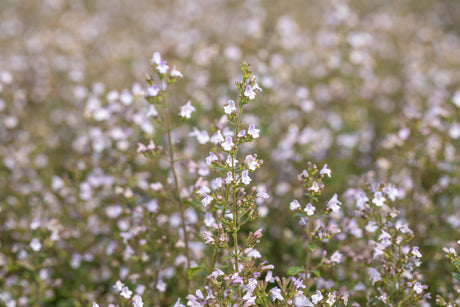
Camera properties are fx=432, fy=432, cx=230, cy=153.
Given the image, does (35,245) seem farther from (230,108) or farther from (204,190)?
(230,108)

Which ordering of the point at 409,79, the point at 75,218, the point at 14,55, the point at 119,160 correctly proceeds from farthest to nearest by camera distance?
the point at 14,55 < the point at 409,79 < the point at 75,218 < the point at 119,160

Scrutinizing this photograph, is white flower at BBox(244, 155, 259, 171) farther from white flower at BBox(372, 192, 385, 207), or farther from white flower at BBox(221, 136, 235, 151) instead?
white flower at BBox(372, 192, 385, 207)

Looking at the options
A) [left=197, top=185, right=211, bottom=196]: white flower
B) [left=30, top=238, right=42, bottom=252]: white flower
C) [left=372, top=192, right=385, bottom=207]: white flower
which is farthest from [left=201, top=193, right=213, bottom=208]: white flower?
[left=30, top=238, right=42, bottom=252]: white flower

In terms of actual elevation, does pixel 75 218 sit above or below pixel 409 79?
below

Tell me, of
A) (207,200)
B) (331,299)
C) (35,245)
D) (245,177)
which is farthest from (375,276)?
(35,245)

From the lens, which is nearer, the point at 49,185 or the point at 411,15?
the point at 49,185

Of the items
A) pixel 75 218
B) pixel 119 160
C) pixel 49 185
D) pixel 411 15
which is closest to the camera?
pixel 119 160

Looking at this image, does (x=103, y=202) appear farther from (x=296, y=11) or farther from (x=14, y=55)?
(x=296, y=11)

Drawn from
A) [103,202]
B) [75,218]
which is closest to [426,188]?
[103,202]
